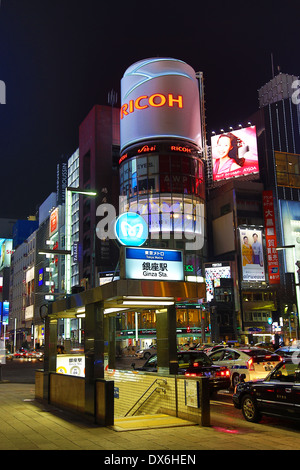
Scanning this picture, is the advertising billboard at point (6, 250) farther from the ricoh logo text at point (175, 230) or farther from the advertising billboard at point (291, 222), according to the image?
the advertising billboard at point (291, 222)

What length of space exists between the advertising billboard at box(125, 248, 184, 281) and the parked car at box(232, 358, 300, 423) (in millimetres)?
3141

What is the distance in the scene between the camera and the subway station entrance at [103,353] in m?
10.6

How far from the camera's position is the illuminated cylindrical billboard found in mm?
72188

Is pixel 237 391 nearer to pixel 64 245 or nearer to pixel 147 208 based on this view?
pixel 147 208

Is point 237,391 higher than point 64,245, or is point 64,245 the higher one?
point 64,245

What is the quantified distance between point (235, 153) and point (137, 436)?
73975mm

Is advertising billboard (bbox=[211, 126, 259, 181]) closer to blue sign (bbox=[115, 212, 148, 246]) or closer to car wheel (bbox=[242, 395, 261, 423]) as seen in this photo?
blue sign (bbox=[115, 212, 148, 246])

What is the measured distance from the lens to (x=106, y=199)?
82.7 meters

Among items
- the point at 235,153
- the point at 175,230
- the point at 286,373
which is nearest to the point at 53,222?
the point at 175,230

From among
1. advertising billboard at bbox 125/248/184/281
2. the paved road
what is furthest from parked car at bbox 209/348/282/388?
advertising billboard at bbox 125/248/184/281

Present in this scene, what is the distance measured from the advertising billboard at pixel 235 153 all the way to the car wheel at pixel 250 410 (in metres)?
69.8

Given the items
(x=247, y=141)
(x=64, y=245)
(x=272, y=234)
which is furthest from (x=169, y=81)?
(x=64, y=245)
